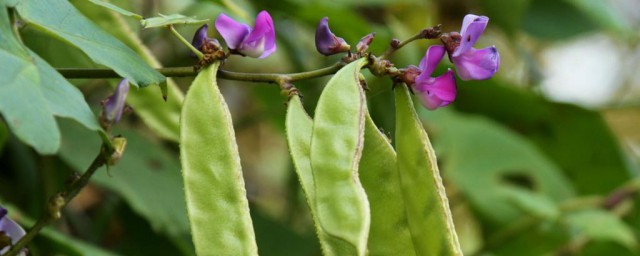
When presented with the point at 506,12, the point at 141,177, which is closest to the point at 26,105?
the point at 141,177

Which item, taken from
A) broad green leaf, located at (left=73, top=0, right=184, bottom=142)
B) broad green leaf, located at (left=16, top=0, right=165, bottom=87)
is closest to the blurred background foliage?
broad green leaf, located at (left=73, top=0, right=184, bottom=142)

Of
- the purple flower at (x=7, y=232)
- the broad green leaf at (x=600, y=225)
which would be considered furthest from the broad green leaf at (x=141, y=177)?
the broad green leaf at (x=600, y=225)

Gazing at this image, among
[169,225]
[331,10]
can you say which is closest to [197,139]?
[169,225]

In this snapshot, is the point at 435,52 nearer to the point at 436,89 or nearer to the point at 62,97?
the point at 436,89

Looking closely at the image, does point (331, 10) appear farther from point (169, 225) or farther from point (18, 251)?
point (18, 251)

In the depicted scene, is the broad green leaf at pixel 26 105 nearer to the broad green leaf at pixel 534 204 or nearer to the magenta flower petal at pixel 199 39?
the magenta flower petal at pixel 199 39
